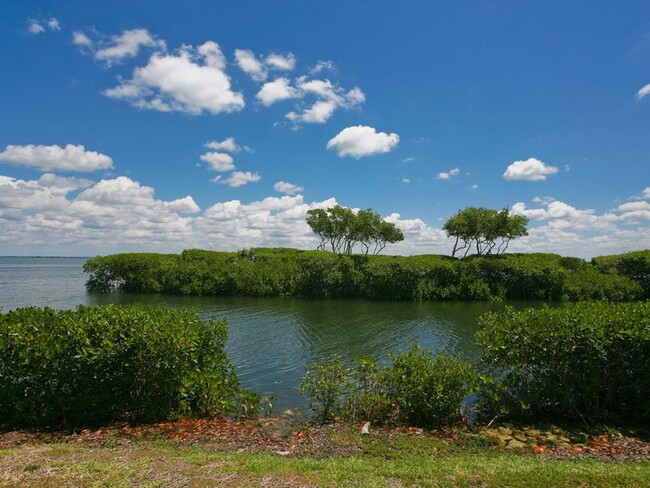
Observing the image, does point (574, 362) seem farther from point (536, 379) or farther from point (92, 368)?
point (92, 368)

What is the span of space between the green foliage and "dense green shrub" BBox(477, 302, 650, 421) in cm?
90

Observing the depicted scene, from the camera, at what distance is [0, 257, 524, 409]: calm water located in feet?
45.5

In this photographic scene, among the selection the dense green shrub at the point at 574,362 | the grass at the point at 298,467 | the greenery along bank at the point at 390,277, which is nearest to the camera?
the grass at the point at 298,467

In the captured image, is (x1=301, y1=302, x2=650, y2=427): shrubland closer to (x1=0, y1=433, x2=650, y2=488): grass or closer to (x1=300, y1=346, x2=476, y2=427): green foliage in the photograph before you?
(x1=300, y1=346, x2=476, y2=427): green foliage

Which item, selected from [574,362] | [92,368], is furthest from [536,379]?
[92,368]

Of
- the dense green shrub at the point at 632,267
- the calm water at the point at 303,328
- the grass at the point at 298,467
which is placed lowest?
the calm water at the point at 303,328

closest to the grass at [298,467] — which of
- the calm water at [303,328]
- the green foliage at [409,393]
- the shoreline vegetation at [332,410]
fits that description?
the shoreline vegetation at [332,410]

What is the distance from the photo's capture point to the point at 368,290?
125 ft

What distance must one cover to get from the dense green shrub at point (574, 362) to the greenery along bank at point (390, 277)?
2904 cm

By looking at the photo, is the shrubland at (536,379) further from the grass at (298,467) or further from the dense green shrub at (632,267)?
the dense green shrub at (632,267)

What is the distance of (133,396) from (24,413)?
76.9 inches

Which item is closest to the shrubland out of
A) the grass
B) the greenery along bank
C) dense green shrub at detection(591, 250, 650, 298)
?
the grass

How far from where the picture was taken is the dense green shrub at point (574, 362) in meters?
7.34

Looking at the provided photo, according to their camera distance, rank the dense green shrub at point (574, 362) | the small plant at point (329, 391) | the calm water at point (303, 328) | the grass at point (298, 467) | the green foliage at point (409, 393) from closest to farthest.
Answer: the grass at point (298, 467)
the dense green shrub at point (574, 362)
the green foliage at point (409, 393)
the small plant at point (329, 391)
the calm water at point (303, 328)
